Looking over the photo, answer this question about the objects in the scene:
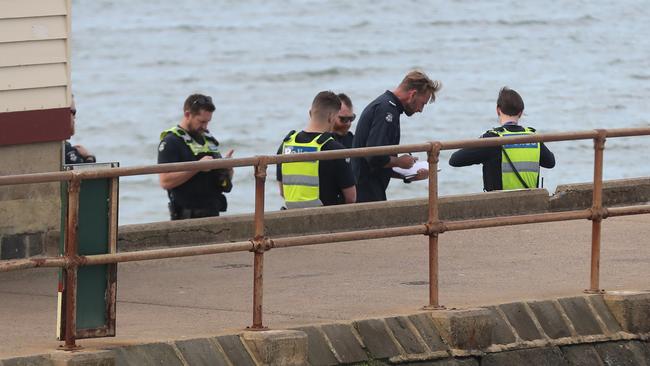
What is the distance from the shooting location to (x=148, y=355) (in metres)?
8.75

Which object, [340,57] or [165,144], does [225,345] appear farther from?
[340,57]

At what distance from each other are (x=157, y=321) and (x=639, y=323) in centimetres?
275

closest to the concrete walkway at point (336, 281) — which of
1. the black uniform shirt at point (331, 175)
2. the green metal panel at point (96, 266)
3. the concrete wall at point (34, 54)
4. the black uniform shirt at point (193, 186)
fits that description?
the green metal panel at point (96, 266)

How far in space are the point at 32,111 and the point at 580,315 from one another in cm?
356

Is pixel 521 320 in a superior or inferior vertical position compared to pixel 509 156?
inferior

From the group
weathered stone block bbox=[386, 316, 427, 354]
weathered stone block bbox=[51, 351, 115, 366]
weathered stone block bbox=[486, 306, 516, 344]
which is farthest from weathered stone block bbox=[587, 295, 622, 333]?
weathered stone block bbox=[51, 351, 115, 366]

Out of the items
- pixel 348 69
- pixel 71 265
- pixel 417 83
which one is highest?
pixel 348 69

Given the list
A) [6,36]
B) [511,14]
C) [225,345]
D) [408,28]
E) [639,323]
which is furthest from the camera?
[511,14]

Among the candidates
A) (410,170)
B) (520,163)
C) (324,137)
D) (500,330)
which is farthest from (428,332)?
(520,163)

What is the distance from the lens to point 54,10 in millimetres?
11508

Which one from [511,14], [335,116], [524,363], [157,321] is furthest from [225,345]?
[511,14]

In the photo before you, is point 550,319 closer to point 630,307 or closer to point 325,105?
point 630,307

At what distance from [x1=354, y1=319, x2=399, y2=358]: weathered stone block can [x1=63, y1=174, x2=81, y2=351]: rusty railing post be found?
1555 mm

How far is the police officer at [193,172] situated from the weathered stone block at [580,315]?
3.21 meters
